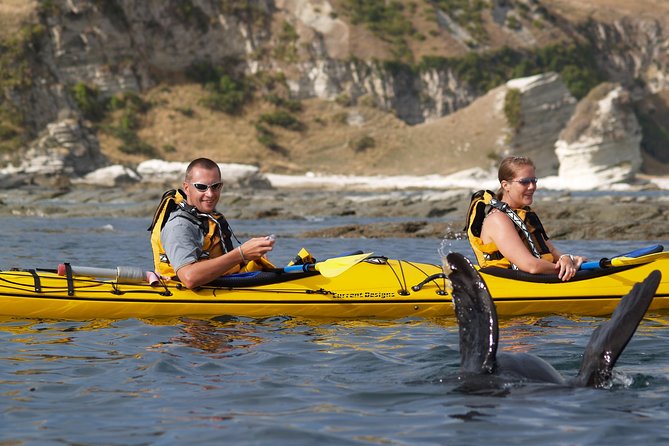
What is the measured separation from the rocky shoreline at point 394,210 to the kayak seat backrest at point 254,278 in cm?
1129

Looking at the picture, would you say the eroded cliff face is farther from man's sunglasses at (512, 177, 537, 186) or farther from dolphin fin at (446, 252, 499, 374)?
dolphin fin at (446, 252, 499, 374)

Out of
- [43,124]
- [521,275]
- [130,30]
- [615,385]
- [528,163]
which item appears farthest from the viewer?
[130,30]

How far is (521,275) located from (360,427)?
367cm

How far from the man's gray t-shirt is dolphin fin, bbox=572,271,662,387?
11.1ft

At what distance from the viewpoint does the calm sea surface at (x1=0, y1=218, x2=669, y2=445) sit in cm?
431

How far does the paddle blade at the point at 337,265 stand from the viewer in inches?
297

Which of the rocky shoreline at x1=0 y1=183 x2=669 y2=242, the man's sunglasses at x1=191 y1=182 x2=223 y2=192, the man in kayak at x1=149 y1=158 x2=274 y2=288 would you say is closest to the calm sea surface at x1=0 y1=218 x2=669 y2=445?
the man in kayak at x1=149 y1=158 x2=274 y2=288

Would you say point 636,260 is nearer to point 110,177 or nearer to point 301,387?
point 301,387

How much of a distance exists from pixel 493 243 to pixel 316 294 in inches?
58.6

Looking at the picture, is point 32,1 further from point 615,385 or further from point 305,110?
point 615,385

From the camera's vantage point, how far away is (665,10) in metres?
97.1

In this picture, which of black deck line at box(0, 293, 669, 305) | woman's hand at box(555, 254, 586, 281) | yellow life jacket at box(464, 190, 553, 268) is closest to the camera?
yellow life jacket at box(464, 190, 553, 268)

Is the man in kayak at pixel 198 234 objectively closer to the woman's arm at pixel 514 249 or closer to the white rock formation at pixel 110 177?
the woman's arm at pixel 514 249

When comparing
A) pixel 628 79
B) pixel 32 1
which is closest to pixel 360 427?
pixel 32 1
